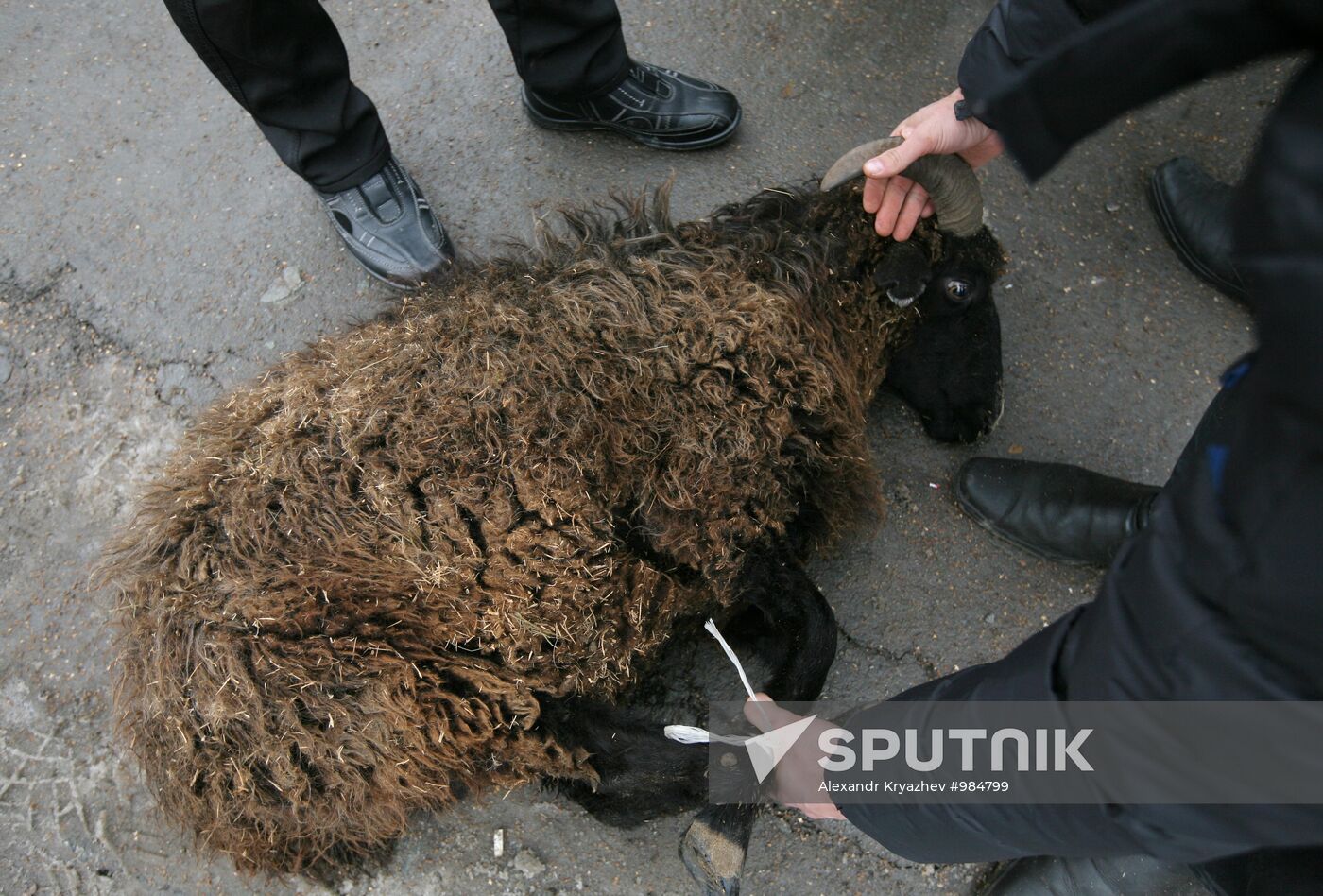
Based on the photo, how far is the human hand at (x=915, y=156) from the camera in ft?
7.29

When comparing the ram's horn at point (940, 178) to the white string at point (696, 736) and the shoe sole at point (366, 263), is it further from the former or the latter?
the white string at point (696, 736)

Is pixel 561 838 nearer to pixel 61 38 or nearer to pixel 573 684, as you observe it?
pixel 573 684

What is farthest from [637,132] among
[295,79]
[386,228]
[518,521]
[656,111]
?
[518,521]

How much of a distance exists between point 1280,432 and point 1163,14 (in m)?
0.61

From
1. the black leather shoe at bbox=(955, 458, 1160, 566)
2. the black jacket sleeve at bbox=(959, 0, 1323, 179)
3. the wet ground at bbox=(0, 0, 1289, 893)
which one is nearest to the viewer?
the black jacket sleeve at bbox=(959, 0, 1323, 179)

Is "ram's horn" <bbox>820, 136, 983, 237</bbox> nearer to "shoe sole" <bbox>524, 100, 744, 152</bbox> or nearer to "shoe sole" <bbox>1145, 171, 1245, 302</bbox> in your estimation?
"shoe sole" <bbox>524, 100, 744, 152</bbox>

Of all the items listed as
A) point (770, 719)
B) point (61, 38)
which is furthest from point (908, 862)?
point (61, 38)

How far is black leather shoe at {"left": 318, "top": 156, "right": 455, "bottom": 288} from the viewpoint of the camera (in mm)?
3238

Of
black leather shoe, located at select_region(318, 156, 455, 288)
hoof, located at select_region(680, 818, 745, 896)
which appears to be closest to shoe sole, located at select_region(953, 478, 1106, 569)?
hoof, located at select_region(680, 818, 745, 896)

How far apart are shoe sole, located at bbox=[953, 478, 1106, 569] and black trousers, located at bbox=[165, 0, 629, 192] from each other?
7.06 feet

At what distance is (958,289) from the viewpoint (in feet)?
8.51

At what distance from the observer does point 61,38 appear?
389cm

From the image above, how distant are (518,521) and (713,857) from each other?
111 cm

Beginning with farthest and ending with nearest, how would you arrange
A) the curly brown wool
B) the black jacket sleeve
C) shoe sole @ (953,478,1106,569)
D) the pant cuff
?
Result: the pant cuff, shoe sole @ (953,478,1106,569), the curly brown wool, the black jacket sleeve
